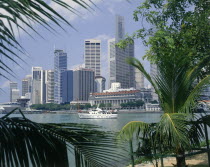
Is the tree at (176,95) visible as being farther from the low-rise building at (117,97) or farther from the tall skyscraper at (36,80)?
the low-rise building at (117,97)

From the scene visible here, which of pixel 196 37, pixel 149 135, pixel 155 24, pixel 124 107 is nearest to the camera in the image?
pixel 149 135

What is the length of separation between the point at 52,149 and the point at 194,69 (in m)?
4.17

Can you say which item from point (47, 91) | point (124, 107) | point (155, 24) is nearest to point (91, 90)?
point (47, 91)

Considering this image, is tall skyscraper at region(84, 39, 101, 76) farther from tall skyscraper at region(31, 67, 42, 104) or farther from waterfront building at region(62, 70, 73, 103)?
tall skyscraper at region(31, 67, 42, 104)

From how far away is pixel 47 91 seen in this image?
149 m

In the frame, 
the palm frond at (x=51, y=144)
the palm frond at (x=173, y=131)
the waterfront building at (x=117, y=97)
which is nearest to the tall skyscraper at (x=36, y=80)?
the palm frond at (x=51, y=144)

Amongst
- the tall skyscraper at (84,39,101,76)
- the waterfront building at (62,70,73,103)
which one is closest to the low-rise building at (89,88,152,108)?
the waterfront building at (62,70,73,103)

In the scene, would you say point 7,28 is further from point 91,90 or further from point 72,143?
point 91,90

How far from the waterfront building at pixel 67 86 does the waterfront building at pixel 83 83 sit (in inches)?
256

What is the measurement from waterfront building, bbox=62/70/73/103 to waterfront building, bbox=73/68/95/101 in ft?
21.4

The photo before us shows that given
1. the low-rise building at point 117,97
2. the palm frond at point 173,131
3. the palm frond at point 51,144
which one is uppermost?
the low-rise building at point 117,97

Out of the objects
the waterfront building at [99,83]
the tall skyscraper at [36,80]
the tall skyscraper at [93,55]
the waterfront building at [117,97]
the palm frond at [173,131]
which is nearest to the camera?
the palm frond at [173,131]

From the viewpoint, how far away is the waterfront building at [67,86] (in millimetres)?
154375

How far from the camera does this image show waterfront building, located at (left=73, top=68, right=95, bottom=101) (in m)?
146
